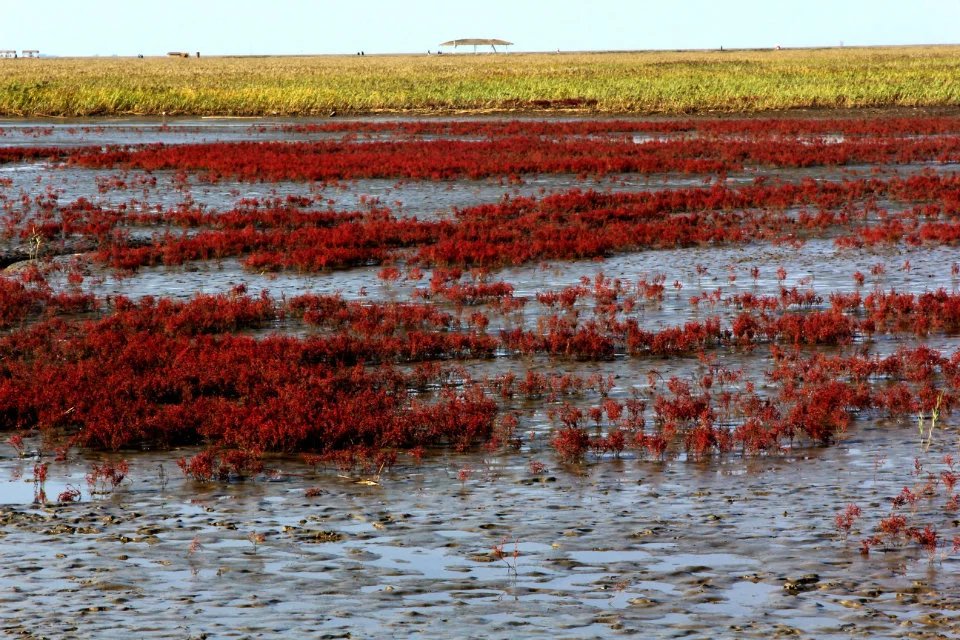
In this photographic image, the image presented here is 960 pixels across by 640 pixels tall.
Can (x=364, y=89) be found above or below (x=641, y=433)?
above

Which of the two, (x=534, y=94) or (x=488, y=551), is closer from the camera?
(x=488, y=551)

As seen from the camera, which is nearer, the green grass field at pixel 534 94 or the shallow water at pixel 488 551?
the shallow water at pixel 488 551

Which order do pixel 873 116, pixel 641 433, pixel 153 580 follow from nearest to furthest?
pixel 153 580
pixel 641 433
pixel 873 116

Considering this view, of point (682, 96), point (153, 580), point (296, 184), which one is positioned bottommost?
point (153, 580)

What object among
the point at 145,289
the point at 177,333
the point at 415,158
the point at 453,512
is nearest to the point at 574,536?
the point at 453,512

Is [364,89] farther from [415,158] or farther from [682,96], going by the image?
[415,158]

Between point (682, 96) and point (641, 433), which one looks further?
point (682, 96)

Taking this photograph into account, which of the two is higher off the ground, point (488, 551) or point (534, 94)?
point (534, 94)

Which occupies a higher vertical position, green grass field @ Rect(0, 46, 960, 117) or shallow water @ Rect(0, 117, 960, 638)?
green grass field @ Rect(0, 46, 960, 117)

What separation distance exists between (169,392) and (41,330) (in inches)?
150

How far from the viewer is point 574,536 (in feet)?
27.5

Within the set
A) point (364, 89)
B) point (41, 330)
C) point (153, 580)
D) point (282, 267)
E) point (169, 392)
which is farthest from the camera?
point (364, 89)

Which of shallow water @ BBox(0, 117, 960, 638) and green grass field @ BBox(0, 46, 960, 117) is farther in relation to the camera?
green grass field @ BBox(0, 46, 960, 117)

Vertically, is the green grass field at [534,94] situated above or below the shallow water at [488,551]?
above
